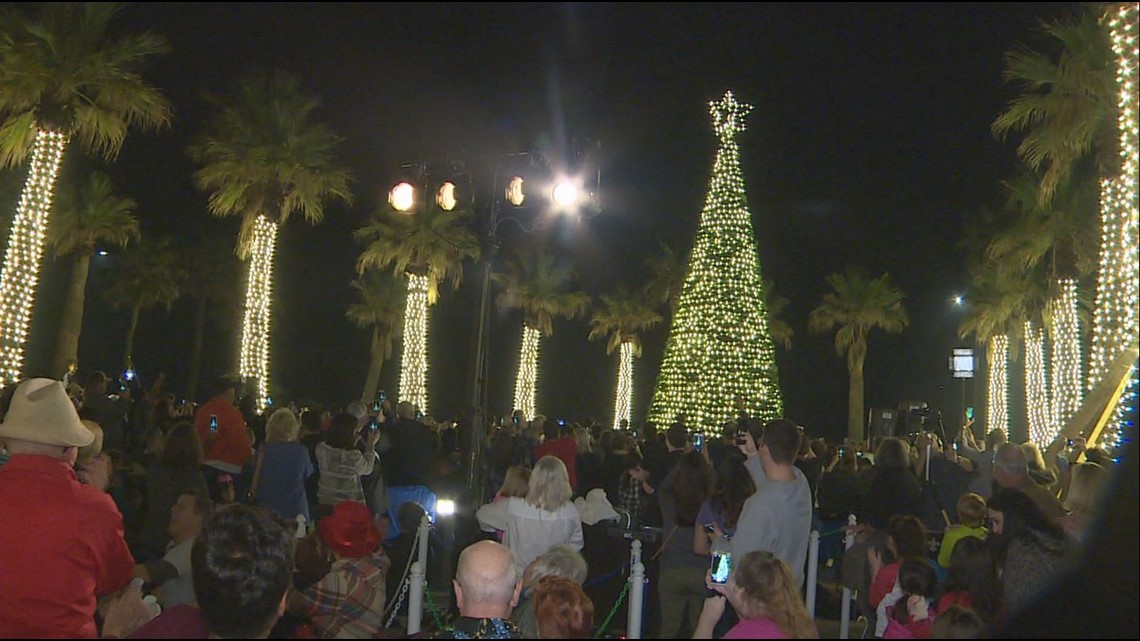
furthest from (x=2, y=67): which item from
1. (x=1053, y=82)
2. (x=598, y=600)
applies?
(x=1053, y=82)

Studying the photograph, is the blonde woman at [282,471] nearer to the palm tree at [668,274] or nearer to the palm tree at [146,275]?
the palm tree at [668,274]

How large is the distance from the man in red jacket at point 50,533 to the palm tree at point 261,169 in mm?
18388

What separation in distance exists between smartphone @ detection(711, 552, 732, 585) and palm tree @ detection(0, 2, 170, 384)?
1468 cm

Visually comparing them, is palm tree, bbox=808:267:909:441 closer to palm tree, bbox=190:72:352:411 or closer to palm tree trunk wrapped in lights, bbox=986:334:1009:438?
palm tree trunk wrapped in lights, bbox=986:334:1009:438

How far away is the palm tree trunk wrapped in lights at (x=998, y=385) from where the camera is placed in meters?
33.0

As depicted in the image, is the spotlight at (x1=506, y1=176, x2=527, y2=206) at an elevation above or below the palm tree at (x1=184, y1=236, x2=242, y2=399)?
A: below

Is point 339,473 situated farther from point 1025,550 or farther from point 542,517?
point 1025,550

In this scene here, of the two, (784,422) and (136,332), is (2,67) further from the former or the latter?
(136,332)

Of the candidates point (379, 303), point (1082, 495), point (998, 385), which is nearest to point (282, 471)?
point (1082, 495)

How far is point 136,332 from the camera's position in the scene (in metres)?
44.5

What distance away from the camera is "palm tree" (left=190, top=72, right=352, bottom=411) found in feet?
72.3

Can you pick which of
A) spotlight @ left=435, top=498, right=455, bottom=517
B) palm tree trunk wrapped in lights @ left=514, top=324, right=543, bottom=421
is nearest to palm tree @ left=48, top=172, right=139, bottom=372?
palm tree trunk wrapped in lights @ left=514, top=324, right=543, bottom=421

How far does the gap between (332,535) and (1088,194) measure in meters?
23.0

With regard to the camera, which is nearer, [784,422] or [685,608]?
[784,422]
